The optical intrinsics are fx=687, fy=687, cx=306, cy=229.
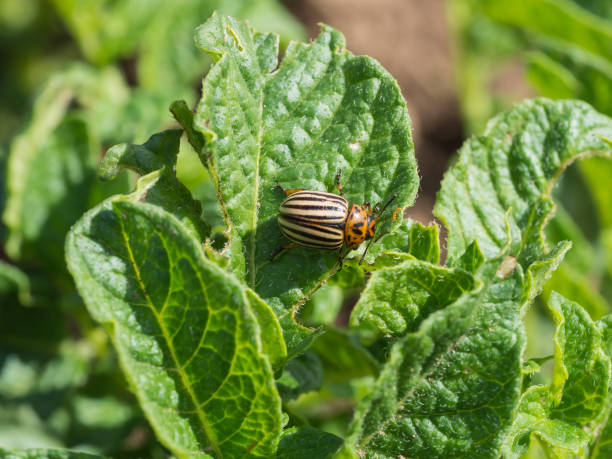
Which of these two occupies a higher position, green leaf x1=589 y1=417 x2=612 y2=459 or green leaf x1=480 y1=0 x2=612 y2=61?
green leaf x1=480 y1=0 x2=612 y2=61

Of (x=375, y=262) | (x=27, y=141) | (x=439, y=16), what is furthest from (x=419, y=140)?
(x=375, y=262)

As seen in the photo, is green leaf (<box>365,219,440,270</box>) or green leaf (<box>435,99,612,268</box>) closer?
green leaf (<box>365,219,440,270</box>)

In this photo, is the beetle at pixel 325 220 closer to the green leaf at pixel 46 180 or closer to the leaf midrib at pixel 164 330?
the leaf midrib at pixel 164 330

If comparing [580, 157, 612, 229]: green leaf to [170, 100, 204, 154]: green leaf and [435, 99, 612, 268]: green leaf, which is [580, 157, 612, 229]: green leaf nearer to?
[435, 99, 612, 268]: green leaf

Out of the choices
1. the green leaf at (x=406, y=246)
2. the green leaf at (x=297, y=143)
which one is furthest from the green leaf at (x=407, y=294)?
the green leaf at (x=297, y=143)

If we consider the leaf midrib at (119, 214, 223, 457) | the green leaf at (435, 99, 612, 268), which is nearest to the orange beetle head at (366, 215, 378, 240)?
the green leaf at (435, 99, 612, 268)

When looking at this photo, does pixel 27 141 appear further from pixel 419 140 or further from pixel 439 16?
pixel 439 16
